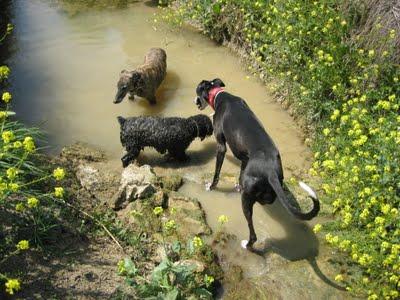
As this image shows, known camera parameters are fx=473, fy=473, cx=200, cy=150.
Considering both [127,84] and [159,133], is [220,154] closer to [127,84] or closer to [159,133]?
[159,133]

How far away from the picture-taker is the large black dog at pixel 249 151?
446 cm

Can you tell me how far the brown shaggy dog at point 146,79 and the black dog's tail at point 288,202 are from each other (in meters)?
3.01

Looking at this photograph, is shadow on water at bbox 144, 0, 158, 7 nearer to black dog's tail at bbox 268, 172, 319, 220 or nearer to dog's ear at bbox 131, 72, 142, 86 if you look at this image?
dog's ear at bbox 131, 72, 142, 86

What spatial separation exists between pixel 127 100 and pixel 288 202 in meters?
3.83

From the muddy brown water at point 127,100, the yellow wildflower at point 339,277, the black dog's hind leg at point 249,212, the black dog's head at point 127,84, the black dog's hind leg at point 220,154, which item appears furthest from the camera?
the black dog's head at point 127,84

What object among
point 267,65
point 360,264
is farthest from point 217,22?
point 360,264

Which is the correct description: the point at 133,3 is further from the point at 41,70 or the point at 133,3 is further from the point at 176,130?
the point at 176,130

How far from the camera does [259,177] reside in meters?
4.52

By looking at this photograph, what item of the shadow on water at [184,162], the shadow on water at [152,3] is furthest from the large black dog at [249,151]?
the shadow on water at [152,3]

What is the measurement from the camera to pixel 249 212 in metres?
4.68

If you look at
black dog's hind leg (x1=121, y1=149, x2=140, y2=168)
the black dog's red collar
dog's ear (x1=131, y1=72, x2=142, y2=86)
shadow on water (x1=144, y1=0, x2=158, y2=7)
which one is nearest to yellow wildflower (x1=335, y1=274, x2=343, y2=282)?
the black dog's red collar

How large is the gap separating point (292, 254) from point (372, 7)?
11.8ft

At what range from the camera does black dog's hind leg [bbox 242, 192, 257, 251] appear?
4609mm

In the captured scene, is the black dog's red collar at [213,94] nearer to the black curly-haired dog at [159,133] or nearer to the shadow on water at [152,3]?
the black curly-haired dog at [159,133]
